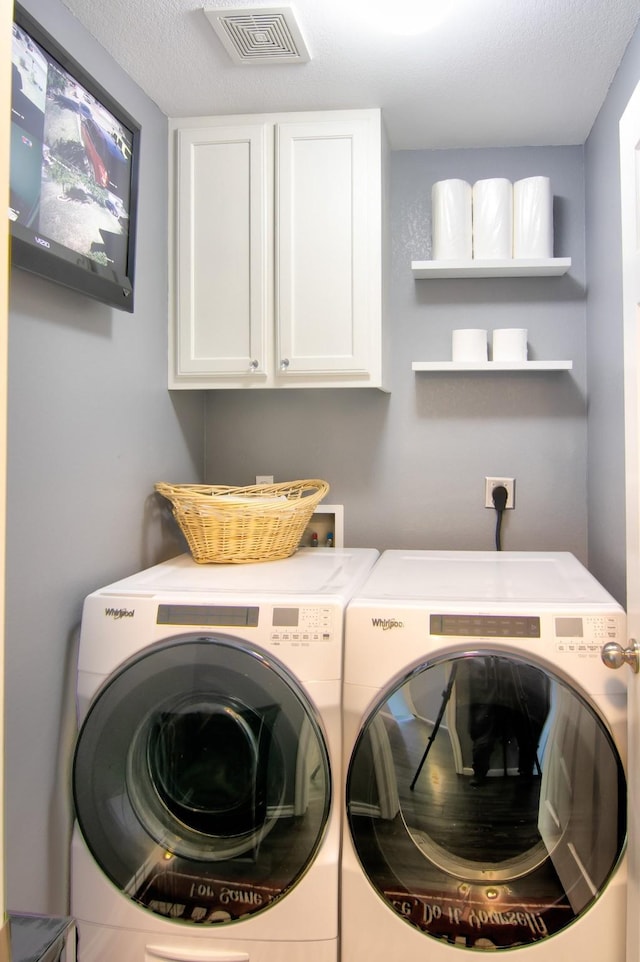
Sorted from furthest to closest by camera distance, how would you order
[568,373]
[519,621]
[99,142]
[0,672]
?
[568,373] → [99,142] → [519,621] → [0,672]

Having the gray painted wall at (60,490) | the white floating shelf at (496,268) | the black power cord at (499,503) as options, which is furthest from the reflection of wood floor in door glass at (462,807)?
the white floating shelf at (496,268)

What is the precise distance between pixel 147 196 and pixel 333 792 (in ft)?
5.56

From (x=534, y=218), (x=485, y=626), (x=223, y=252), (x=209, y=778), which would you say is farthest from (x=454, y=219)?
(x=209, y=778)

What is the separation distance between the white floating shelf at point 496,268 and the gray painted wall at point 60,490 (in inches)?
34.8

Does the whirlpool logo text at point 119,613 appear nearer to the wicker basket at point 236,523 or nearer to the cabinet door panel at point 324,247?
the wicker basket at point 236,523

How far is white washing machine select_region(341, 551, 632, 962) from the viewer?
1.43 metres

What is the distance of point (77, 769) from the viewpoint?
1.56m

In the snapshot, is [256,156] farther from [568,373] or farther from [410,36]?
[568,373]

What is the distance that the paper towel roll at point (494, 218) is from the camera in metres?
2.22

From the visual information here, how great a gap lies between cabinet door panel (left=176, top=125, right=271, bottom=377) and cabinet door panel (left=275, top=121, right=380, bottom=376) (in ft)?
0.20

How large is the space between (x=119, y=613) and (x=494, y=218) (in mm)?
1638

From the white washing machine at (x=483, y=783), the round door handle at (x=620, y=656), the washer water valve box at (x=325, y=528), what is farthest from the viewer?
the washer water valve box at (x=325, y=528)

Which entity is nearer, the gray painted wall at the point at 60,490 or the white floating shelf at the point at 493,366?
the gray painted wall at the point at 60,490

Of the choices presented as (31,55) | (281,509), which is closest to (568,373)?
(281,509)
